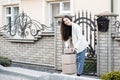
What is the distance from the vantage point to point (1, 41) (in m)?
15.5

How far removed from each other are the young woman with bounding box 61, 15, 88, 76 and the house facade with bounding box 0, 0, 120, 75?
2428 mm

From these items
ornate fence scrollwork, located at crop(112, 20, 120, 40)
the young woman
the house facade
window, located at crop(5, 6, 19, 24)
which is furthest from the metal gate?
window, located at crop(5, 6, 19, 24)

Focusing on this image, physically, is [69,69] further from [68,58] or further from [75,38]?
[75,38]

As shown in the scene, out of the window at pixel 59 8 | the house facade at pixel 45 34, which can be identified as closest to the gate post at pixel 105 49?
the house facade at pixel 45 34

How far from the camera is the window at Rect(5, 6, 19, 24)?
62.5 ft

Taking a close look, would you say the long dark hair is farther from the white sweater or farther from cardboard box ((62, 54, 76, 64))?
cardboard box ((62, 54, 76, 64))

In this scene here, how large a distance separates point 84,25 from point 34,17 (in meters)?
5.43

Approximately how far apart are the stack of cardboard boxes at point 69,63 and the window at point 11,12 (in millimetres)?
9684

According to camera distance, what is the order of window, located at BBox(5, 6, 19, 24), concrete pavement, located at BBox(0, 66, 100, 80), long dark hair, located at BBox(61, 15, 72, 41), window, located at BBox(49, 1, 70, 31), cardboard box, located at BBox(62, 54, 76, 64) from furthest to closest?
window, located at BBox(5, 6, 19, 24) < window, located at BBox(49, 1, 70, 31) < long dark hair, located at BBox(61, 15, 72, 41) < cardboard box, located at BBox(62, 54, 76, 64) < concrete pavement, located at BBox(0, 66, 100, 80)

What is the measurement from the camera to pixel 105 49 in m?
11.1

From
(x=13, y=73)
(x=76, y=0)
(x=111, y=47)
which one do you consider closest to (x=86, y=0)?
(x=76, y=0)

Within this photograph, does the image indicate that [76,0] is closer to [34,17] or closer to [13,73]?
[34,17]

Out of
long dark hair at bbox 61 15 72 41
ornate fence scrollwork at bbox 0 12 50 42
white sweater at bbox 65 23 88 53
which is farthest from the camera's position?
ornate fence scrollwork at bbox 0 12 50 42

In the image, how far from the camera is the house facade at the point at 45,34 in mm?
13086
